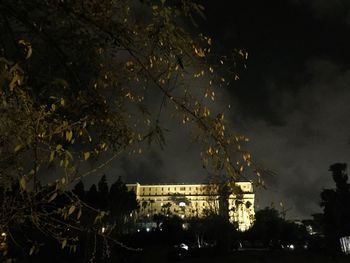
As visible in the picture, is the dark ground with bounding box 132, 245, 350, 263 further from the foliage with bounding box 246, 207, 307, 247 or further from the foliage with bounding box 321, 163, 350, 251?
the foliage with bounding box 246, 207, 307, 247

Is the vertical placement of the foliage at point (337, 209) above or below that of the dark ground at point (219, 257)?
above

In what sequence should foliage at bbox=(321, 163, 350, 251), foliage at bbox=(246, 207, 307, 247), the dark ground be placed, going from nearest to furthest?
the dark ground < foliage at bbox=(321, 163, 350, 251) < foliage at bbox=(246, 207, 307, 247)

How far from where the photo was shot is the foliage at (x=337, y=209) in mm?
42312

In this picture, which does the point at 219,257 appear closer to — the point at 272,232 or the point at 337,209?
the point at 337,209

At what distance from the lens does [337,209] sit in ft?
140

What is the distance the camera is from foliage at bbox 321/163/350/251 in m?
42.3

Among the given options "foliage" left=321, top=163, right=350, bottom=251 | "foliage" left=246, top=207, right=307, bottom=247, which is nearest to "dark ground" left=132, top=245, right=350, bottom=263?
"foliage" left=321, top=163, right=350, bottom=251

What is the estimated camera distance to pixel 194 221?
54.6m

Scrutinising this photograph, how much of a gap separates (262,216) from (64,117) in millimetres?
68044

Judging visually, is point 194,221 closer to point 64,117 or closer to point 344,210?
point 344,210

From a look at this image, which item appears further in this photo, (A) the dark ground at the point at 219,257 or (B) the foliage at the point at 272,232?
(B) the foliage at the point at 272,232

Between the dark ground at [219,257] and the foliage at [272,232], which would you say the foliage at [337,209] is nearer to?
the dark ground at [219,257]

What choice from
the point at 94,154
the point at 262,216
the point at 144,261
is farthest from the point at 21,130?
the point at 262,216

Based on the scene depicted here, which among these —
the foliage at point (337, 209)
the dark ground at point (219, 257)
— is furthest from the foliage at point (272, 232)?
the dark ground at point (219, 257)
